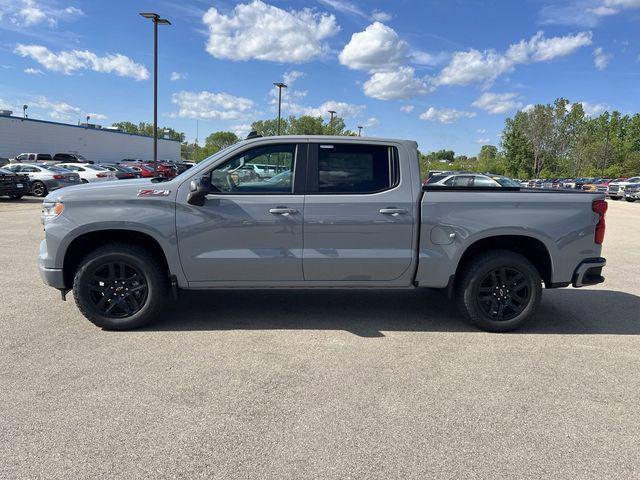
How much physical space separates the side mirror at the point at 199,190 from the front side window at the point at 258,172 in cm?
Answer: 18

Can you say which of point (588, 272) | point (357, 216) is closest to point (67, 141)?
point (357, 216)

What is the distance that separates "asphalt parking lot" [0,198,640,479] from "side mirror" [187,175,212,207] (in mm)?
1298

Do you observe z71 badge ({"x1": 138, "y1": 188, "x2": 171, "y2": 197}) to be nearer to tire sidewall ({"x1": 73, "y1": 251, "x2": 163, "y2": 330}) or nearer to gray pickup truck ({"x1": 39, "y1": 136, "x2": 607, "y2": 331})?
gray pickup truck ({"x1": 39, "y1": 136, "x2": 607, "y2": 331})

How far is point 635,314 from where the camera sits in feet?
18.4

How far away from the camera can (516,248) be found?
195 inches

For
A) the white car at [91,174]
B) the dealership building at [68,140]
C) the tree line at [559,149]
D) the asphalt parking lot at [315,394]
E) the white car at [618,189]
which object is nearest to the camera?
the asphalt parking lot at [315,394]

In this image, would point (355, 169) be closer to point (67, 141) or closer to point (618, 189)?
point (618, 189)

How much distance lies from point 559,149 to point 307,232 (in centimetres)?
7516

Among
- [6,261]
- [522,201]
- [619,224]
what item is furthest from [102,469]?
[619,224]

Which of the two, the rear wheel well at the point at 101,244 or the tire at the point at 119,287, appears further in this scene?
the rear wheel well at the point at 101,244

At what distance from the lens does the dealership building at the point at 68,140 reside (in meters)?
45.2

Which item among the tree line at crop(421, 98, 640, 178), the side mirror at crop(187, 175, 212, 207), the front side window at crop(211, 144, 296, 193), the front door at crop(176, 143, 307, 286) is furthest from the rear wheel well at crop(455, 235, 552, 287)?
the tree line at crop(421, 98, 640, 178)

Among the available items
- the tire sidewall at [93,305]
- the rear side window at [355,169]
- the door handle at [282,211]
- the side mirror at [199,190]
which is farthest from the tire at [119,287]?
the rear side window at [355,169]

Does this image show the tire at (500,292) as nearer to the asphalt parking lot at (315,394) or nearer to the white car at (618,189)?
the asphalt parking lot at (315,394)
